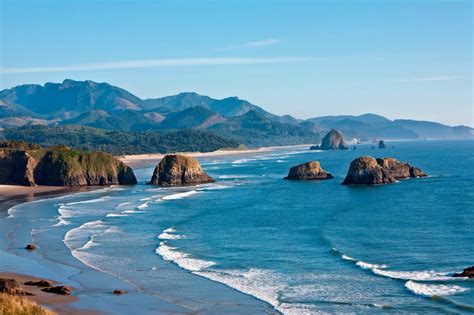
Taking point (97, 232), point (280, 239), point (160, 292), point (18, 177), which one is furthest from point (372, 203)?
point (18, 177)

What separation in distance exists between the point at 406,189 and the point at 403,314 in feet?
199

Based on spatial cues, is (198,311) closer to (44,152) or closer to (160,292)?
(160,292)

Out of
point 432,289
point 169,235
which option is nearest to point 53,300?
point 432,289

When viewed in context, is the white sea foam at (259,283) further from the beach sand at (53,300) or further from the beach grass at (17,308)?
the beach grass at (17,308)

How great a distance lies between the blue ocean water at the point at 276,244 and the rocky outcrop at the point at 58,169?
710 inches

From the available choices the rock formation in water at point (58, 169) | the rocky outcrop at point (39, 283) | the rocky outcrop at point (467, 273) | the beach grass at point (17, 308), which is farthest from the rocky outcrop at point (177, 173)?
the beach grass at point (17, 308)

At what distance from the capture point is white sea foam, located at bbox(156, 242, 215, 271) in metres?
44.2

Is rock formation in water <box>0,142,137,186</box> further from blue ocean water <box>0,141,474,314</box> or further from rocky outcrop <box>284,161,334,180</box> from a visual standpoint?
rocky outcrop <box>284,161,334,180</box>

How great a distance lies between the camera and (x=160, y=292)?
3769 centimetres

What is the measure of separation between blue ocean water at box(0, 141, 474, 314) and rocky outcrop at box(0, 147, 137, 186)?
1802 centimetres

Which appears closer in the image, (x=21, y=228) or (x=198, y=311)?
(x=198, y=311)

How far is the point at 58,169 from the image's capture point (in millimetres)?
107188

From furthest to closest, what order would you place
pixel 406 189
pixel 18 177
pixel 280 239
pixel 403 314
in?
pixel 18 177, pixel 406 189, pixel 280 239, pixel 403 314

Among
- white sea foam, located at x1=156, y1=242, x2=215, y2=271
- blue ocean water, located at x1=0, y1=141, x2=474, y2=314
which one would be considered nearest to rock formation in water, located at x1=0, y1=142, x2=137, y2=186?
blue ocean water, located at x1=0, y1=141, x2=474, y2=314
